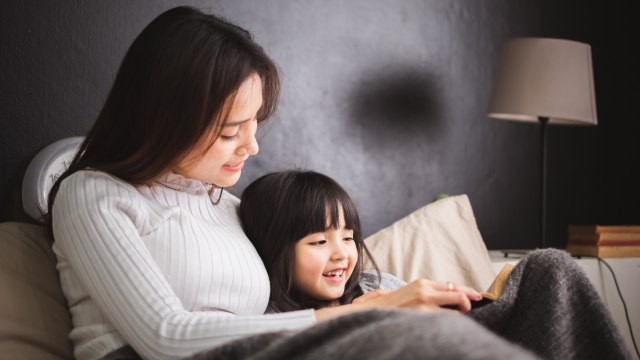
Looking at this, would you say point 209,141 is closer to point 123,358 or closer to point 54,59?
point 123,358

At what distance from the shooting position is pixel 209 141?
1.14m

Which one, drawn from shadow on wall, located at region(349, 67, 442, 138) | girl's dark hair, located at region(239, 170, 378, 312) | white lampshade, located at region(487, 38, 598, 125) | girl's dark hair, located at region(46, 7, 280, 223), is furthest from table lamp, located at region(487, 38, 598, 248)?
girl's dark hair, located at region(46, 7, 280, 223)

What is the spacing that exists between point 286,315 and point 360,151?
158 centimetres

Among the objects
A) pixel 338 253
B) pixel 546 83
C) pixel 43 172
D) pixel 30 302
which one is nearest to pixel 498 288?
pixel 338 253

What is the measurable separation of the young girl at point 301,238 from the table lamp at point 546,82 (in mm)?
1060

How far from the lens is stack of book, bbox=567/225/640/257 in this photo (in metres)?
2.35

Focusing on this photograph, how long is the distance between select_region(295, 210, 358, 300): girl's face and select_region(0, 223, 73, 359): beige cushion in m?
0.47

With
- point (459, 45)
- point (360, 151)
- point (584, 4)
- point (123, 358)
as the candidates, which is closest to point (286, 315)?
point (123, 358)

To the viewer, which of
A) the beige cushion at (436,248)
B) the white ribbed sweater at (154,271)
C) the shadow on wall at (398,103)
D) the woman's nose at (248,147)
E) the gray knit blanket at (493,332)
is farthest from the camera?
the shadow on wall at (398,103)

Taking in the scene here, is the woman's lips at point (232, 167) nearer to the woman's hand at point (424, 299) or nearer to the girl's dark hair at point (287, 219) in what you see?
the girl's dark hair at point (287, 219)

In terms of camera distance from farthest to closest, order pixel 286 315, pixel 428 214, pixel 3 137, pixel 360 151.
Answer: pixel 360 151 → pixel 428 214 → pixel 3 137 → pixel 286 315

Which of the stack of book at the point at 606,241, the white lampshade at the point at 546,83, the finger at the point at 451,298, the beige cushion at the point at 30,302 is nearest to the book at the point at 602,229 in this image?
the stack of book at the point at 606,241

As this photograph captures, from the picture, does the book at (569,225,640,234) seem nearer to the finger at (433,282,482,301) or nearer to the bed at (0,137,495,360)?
the bed at (0,137,495,360)

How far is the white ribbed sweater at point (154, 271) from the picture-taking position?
3.06 feet
